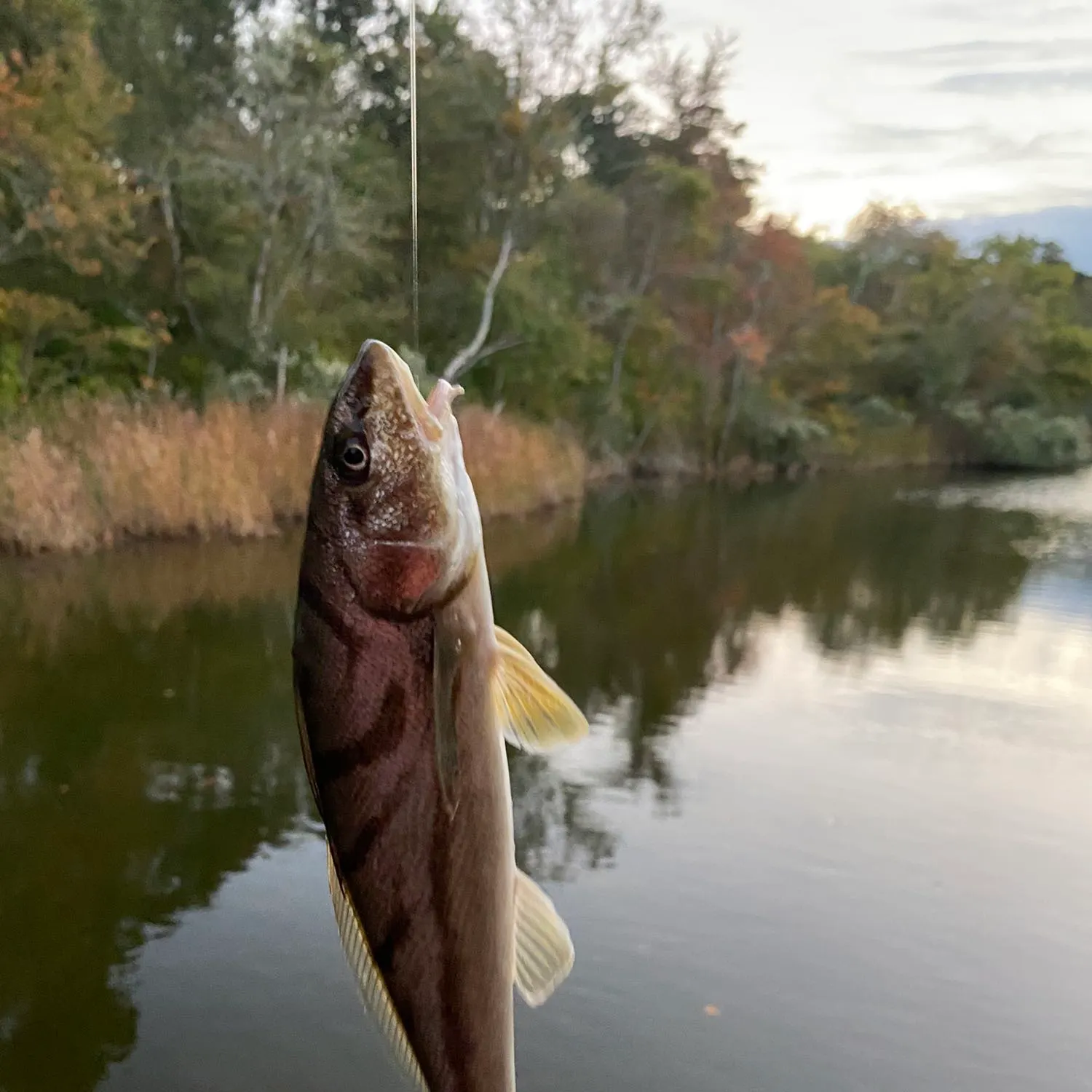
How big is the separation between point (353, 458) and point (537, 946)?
628 millimetres

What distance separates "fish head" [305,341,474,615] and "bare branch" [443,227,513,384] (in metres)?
16.7

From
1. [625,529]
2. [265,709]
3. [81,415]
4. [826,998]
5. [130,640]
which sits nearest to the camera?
[826,998]

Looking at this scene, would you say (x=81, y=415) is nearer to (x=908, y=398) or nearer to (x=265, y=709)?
(x=265, y=709)

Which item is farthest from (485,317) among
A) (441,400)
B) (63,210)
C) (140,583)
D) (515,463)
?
(441,400)

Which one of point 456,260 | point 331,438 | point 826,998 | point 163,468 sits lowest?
point 826,998

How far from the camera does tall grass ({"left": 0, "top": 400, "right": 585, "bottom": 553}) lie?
405 inches

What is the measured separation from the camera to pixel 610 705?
740 cm

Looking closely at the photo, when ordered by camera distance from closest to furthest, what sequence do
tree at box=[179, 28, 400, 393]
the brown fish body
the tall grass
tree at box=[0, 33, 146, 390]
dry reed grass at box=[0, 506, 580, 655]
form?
the brown fish body, dry reed grass at box=[0, 506, 580, 655], the tall grass, tree at box=[0, 33, 146, 390], tree at box=[179, 28, 400, 393]

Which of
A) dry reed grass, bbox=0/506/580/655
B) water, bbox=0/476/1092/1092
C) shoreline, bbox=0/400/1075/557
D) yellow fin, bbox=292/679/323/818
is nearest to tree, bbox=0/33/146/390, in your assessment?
shoreline, bbox=0/400/1075/557

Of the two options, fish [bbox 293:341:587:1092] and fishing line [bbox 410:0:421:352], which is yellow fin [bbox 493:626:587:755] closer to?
fish [bbox 293:341:587:1092]

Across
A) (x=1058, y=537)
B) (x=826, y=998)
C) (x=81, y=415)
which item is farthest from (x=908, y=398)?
(x=826, y=998)

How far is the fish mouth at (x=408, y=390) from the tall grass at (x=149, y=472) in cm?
994

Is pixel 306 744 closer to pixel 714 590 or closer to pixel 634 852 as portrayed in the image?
pixel 634 852

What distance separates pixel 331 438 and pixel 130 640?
739cm
